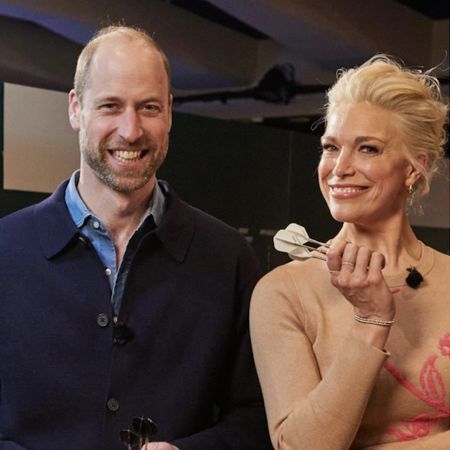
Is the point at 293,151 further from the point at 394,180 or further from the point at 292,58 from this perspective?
the point at 292,58

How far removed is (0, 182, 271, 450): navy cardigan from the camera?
2.03 m

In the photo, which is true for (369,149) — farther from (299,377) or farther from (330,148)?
(299,377)

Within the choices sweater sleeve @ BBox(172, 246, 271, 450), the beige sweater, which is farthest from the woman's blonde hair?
sweater sleeve @ BBox(172, 246, 271, 450)

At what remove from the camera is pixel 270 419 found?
190 cm

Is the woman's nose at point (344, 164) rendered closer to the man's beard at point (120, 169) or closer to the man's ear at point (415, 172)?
the man's ear at point (415, 172)

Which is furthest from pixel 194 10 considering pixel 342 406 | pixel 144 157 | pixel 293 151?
pixel 342 406

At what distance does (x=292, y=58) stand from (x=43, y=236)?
19.6ft

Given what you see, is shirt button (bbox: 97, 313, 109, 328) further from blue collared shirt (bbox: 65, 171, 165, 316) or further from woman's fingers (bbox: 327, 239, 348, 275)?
woman's fingers (bbox: 327, 239, 348, 275)

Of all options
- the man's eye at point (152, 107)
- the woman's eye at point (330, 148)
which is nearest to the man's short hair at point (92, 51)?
the man's eye at point (152, 107)

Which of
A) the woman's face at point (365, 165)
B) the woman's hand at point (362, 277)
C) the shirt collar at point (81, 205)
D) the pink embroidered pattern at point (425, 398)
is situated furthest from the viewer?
the shirt collar at point (81, 205)

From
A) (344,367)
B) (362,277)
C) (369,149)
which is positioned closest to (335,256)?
(362,277)

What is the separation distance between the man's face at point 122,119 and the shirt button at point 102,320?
0.86 ft

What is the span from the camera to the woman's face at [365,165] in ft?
6.56

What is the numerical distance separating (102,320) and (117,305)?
0.20 feet
